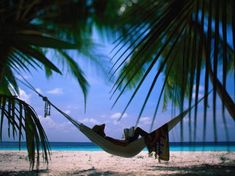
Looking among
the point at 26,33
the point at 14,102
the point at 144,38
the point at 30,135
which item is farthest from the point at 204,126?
the point at 30,135

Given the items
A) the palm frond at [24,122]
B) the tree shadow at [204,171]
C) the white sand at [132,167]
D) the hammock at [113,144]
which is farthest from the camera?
the white sand at [132,167]

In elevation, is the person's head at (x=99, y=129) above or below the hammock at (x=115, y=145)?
above

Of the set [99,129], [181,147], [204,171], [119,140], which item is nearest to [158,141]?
[119,140]

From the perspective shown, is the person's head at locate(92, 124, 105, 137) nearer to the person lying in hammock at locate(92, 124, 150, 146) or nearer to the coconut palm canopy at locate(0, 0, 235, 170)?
the person lying in hammock at locate(92, 124, 150, 146)

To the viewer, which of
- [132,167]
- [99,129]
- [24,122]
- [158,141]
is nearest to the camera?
[24,122]

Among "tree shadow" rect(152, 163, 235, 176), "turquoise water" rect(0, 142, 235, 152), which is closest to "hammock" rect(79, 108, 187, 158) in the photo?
"turquoise water" rect(0, 142, 235, 152)

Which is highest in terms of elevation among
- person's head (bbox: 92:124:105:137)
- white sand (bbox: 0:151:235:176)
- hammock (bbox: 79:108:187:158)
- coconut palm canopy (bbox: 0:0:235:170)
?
coconut palm canopy (bbox: 0:0:235:170)

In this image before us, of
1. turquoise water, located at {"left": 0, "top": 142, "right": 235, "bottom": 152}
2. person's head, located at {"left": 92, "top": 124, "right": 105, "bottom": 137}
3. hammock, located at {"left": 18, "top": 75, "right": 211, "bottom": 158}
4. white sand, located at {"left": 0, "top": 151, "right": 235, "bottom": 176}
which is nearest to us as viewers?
turquoise water, located at {"left": 0, "top": 142, "right": 235, "bottom": 152}

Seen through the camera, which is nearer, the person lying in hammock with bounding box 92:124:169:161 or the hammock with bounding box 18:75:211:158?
the hammock with bounding box 18:75:211:158

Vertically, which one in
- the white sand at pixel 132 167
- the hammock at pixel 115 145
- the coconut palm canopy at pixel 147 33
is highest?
the coconut palm canopy at pixel 147 33

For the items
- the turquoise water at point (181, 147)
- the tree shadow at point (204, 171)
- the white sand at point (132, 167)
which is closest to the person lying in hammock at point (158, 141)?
the turquoise water at point (181, 147)

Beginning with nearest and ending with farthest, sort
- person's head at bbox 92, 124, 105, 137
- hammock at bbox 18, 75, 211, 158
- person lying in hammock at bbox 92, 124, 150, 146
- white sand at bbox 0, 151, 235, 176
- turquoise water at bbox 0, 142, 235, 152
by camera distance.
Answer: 1. turquoise water at bbox 0, 142, 235, 152
2. hammock at bbox 18, 75, 211, 158
3. person lying in hammock at bbox 92, 124, 150, 146
4. person's head at bbox 92, 124, 105, 137
5. white sand at bbox 0, 151, 235, 176

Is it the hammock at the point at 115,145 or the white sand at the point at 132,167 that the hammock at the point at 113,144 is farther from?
the white sand at the point at 132,167

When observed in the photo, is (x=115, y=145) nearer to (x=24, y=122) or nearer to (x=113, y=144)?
(x=113, y=144)
